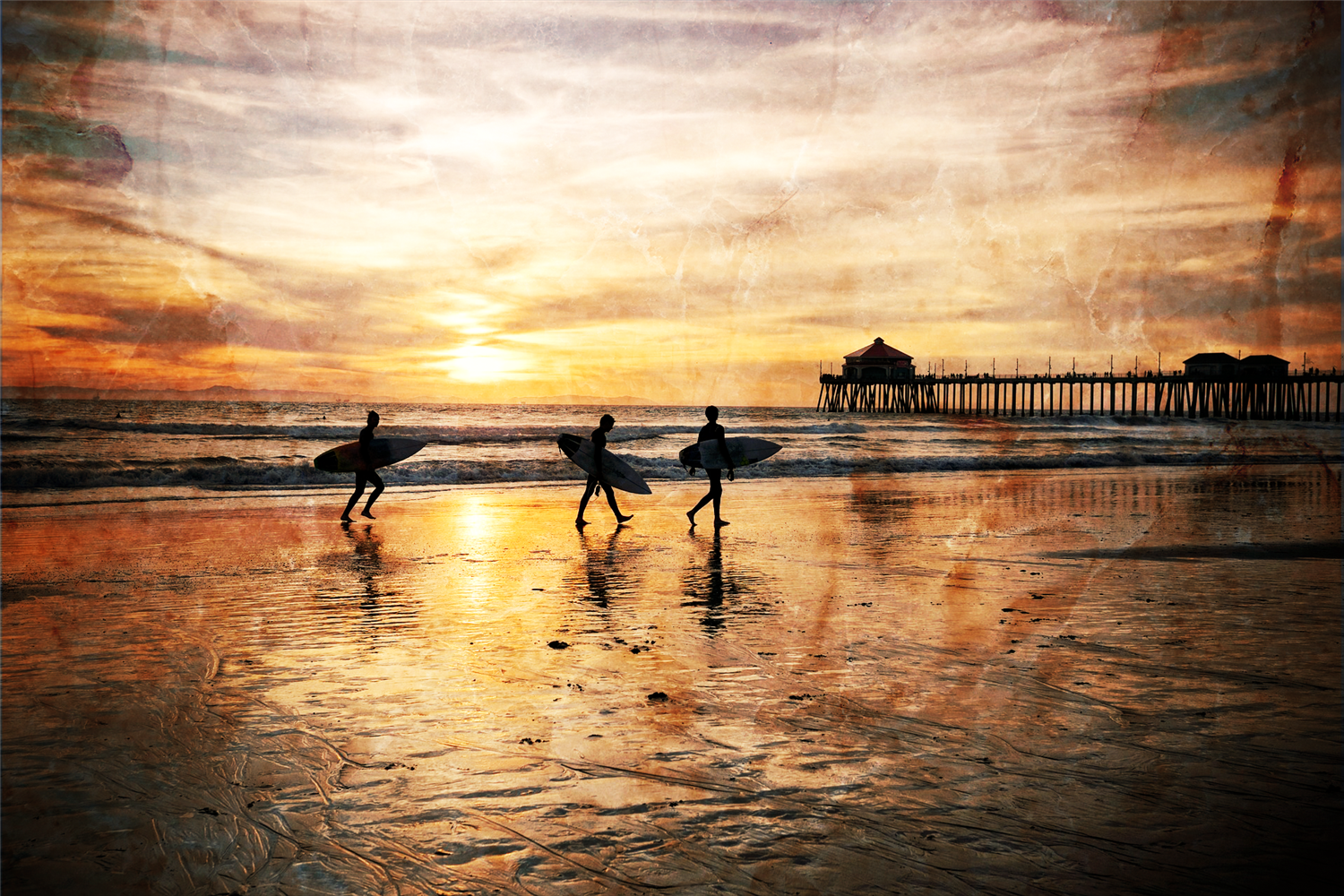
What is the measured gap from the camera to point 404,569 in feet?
35.4

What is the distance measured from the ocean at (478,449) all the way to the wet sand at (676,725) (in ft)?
46.7

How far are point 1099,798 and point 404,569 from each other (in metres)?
8.70

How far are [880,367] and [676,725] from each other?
9231 centimetres

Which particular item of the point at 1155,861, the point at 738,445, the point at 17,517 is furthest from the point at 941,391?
the point at 1155,861

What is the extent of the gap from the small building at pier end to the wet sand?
8413 centimetres

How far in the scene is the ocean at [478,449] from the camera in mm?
24250

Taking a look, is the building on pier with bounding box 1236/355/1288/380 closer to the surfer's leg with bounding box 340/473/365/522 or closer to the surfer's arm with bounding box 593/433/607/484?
the surfer's arm with bounding box 593/433/607/484

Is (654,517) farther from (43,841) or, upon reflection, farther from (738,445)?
(43,841)

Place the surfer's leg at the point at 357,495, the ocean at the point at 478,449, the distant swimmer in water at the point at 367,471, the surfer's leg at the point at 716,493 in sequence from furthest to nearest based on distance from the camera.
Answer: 1. the ocean at the point at 478,449
2. the distant swimmer in water at the point at 367,471
3. the surfer's leg at the point at 357,495
4. the surfer's leg at the point at 716,493

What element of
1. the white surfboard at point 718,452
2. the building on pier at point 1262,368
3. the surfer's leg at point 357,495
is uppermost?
the building on pier at point 1262,368

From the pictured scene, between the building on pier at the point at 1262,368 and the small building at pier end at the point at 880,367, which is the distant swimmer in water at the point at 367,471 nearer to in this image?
the building on pier at the point at 1262,368

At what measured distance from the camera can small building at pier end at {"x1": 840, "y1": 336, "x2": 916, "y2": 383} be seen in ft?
→ 308

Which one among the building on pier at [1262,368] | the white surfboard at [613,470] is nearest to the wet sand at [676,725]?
the white surfboard at [613,470]

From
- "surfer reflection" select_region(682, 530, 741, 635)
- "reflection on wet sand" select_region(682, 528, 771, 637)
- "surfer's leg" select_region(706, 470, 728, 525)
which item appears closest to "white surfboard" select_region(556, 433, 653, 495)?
"surfer's leg" select_region(706, 470, 728, 525)
